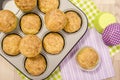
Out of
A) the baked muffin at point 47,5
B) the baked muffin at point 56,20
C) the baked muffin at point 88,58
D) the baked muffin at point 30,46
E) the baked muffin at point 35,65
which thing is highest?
the baked muffin at point 47,5

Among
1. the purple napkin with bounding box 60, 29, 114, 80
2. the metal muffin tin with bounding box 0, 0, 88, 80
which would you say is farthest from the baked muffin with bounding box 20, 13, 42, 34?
the purple napkin with bounding box 60, 29, 114, 80

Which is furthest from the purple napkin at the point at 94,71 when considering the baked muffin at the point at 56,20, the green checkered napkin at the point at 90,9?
the baked muffin at the point at 56,20

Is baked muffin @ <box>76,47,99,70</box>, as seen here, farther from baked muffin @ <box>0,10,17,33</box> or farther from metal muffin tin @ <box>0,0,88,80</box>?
baked muffin @ <box>0,10,17,33</box>

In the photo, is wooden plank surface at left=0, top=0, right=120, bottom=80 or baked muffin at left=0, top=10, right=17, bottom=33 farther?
wooden plank surface at left=0, top=0, right=120, bottom=80

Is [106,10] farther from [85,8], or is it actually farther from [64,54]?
[64,54]

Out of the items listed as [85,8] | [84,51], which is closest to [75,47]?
[84,51]

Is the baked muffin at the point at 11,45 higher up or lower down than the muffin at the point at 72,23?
lower down

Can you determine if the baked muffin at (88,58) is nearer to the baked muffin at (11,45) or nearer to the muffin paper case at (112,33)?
the muffin paper case at (112,33)
